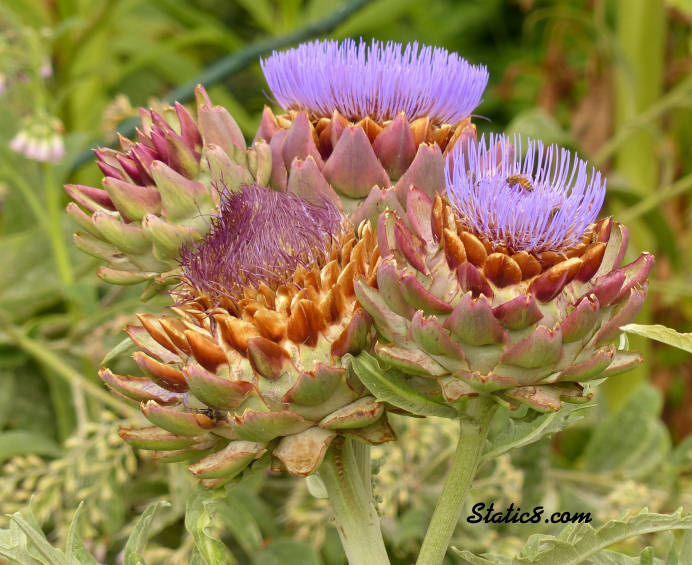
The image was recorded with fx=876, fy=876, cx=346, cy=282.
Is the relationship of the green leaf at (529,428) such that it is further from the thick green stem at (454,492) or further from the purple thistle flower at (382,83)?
the purple thistle flower at (382,83)

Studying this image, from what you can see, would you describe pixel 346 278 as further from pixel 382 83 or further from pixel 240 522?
pixel 240 522

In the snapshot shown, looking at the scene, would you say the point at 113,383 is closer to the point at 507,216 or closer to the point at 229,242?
the point at 229,242

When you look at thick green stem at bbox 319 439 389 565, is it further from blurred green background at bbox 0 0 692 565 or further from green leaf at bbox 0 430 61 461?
green leaf at bbox 0 430 61 461

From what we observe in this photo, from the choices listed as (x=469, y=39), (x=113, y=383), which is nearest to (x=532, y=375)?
(x=113, y=383)

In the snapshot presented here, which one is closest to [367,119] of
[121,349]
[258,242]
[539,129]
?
[258,242]

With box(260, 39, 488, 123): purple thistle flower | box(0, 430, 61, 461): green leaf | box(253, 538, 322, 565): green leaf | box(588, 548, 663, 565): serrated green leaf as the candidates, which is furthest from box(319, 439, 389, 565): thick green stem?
box(0, 430, 61, 461): green leaf
